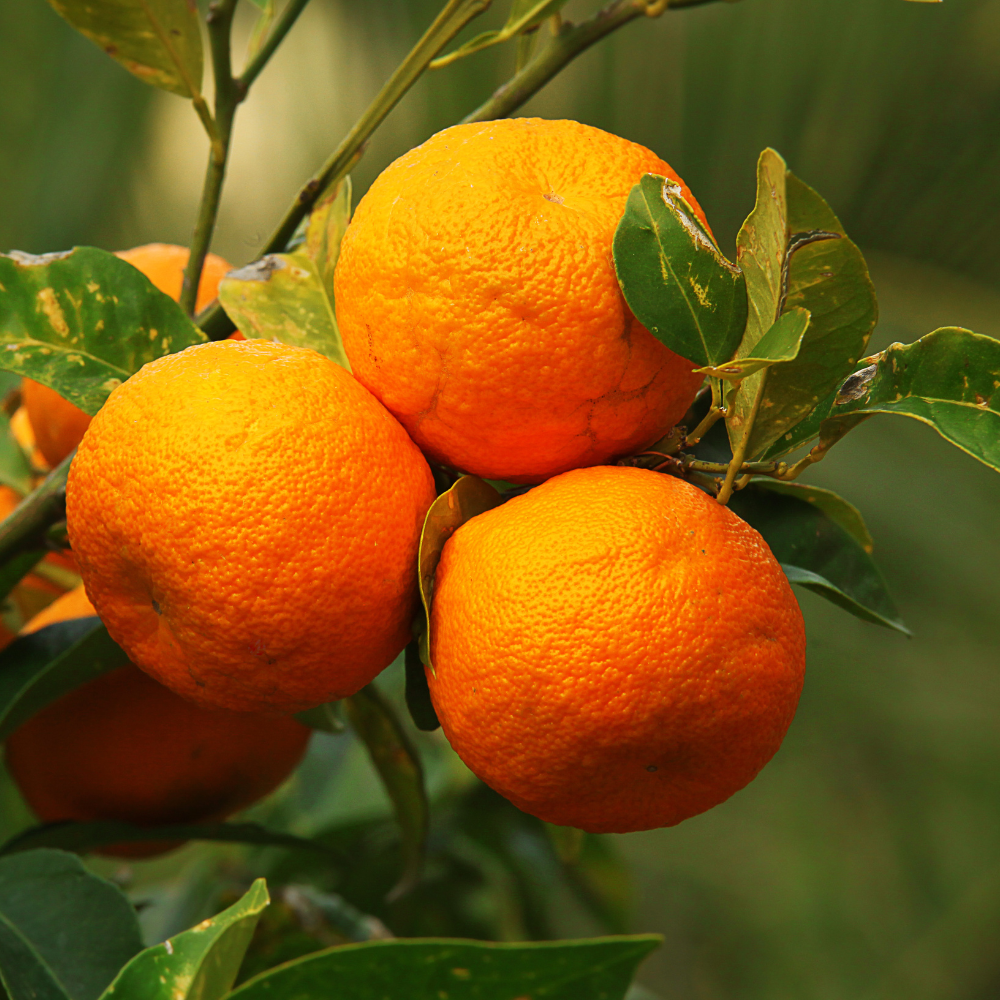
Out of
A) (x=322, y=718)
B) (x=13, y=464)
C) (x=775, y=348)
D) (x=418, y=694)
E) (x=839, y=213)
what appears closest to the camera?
(x=775, y=348)

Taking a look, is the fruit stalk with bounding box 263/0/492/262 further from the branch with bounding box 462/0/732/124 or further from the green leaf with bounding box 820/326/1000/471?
the green leaf with bounding box 820/326/1000/471

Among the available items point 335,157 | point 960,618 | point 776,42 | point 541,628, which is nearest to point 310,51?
point 776,42

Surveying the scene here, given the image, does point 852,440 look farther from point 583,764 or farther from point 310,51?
point 583,764

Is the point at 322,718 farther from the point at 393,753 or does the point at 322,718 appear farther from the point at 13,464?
the point at 13,464

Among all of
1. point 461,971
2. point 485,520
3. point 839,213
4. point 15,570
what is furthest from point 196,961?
point 839,213

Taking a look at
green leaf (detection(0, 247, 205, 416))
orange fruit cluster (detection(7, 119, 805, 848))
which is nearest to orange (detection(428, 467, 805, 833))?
orange fruit cluster (detection(7, 119, 805, 848))
